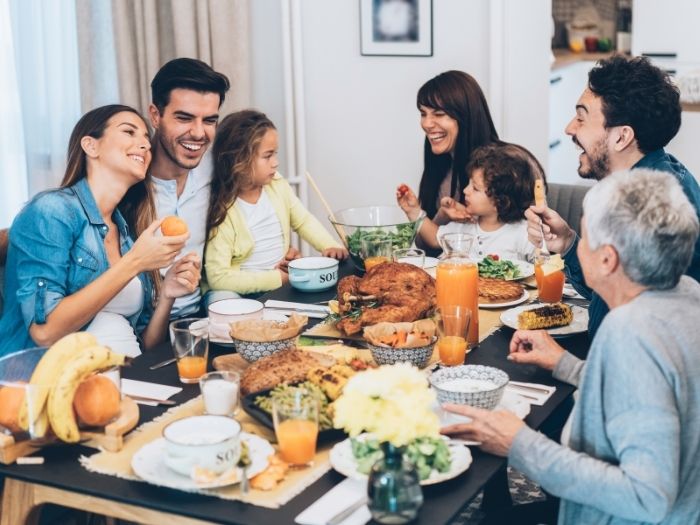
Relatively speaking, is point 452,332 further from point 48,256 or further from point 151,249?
point 48,256

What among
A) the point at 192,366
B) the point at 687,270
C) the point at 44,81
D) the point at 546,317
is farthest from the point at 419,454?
the point at 44,81

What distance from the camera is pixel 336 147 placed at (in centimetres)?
473

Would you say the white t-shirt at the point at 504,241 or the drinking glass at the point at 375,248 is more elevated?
the drinking glass at the point at 375,248

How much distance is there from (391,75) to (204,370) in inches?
103

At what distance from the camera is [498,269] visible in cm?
296

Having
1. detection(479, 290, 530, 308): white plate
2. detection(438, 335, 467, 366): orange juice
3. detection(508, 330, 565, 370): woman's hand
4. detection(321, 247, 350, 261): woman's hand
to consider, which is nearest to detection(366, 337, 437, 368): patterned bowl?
detection(438, 335, 467, 366): orange juice

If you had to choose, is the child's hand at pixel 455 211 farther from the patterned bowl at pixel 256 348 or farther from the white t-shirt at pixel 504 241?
the patterned bowl at pixel 256 348

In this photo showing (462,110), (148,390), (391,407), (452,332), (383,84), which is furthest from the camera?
(383,84)

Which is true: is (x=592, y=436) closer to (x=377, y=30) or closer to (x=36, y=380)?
(x=36, y=380)

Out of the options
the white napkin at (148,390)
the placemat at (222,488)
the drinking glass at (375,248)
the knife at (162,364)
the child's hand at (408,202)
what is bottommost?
the placemat at (222,488)

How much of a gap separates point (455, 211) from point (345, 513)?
1998 mm

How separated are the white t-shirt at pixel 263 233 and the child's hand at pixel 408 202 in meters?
0.43

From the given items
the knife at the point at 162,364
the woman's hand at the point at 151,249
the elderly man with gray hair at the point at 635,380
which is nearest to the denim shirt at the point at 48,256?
the woman's hand at the point at 151,249

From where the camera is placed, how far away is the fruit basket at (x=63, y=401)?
6.00 feet
